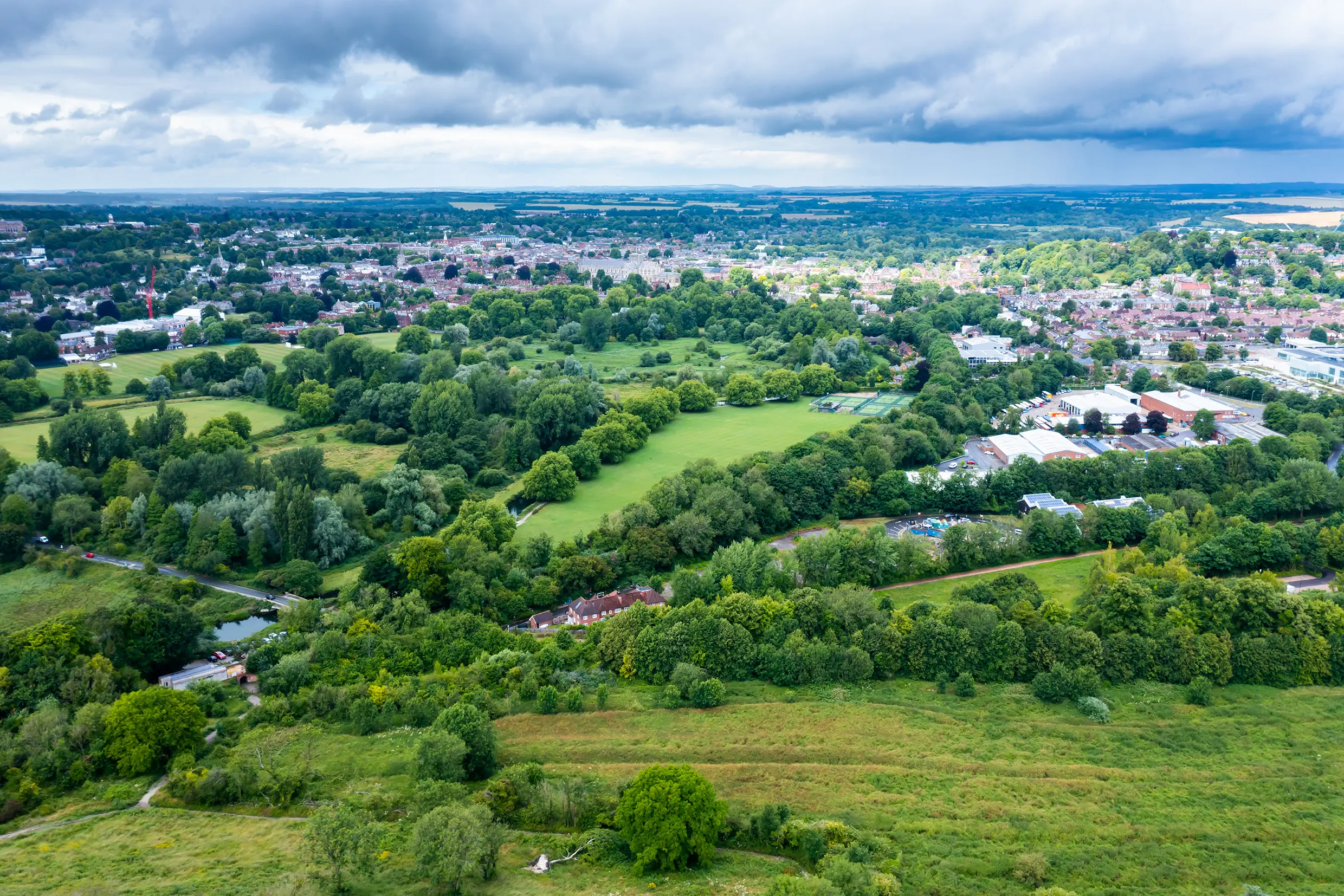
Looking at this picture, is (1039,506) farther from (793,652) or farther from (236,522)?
(236,522)

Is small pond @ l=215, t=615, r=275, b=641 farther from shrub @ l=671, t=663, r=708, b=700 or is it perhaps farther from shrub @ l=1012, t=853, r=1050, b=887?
shrub @ l=1012, t=853, r=1050, b=887

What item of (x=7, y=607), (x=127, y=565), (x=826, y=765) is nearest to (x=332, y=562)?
(x=127, y=565)

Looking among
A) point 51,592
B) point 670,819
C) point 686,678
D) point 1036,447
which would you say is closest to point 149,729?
point 670,819

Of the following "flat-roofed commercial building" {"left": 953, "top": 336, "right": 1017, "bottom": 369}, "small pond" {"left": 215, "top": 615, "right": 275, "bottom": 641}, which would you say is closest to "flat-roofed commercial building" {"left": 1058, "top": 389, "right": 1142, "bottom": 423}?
"flat-roofed commercial building" {"left": 953, "top": 336, "right": 1017, "bottom": 369}

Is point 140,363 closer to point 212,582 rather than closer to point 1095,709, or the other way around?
point 212,582

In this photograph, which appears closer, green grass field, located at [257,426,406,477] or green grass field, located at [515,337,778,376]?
green grass field, located at [257,426,406,477]

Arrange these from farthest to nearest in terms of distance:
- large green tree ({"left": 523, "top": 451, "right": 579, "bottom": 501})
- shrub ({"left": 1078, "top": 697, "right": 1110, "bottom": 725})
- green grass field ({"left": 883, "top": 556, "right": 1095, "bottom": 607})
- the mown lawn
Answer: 1. the mown lawn
2. large green tree ({"left": 523, "top": 451, "right": 579, "bottom": 501})
3. green grass field ({"left": 883, "top": 556, "right": 1095, "bottom": 607})
4. shrub ({"left": 1078, "top": 697, "right": 1110, "bottom": 725})

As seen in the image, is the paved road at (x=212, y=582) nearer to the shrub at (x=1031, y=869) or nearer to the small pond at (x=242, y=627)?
the small pond at (x=242, y=627)

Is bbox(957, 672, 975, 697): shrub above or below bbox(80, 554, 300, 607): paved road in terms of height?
below
